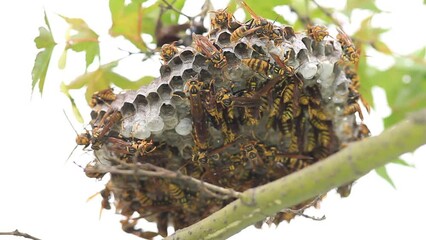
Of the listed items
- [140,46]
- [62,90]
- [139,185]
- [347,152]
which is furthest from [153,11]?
[347,152]

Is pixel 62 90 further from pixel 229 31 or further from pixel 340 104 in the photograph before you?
pixel 340 104

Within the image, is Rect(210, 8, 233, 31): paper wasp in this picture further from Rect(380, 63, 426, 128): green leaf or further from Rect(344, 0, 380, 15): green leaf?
Rect(380, 63, 426, 128): green leaf

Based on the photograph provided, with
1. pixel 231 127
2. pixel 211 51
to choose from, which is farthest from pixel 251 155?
pixel 211 51

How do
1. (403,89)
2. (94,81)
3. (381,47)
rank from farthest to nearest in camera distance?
(94,81), (381,47), (403,89)

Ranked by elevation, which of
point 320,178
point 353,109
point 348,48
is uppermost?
point 348,48

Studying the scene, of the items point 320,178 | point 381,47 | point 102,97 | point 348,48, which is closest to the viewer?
point 320,178

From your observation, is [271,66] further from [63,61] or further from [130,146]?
[63,61]
